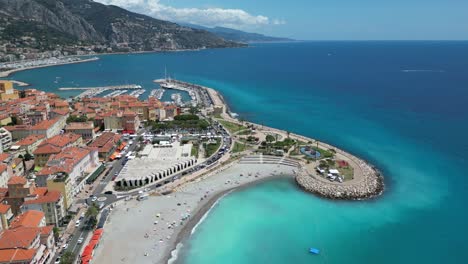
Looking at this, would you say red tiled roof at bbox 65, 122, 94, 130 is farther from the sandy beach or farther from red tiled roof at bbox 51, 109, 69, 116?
the sandy beach

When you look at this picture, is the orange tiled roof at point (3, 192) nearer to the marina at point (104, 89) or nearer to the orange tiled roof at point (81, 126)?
the orange tiled roof at point (81, 126)

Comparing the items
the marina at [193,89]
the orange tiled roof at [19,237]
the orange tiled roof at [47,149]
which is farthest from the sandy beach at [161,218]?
the marina at [193,89]

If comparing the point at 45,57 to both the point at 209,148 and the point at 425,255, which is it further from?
the point at 425,255

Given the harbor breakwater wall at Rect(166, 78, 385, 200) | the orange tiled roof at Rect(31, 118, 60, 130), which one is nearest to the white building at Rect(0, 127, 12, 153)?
the orange tiled roof at Rect(31, 118, 60, 130)

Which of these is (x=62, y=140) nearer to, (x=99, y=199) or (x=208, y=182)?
(x=99, y=199)

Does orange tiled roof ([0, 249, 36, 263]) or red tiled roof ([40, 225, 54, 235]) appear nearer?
orange tiled roof ([0, 249, 36, 263])

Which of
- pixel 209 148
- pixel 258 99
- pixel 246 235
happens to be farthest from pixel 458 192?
pixel 258 99
